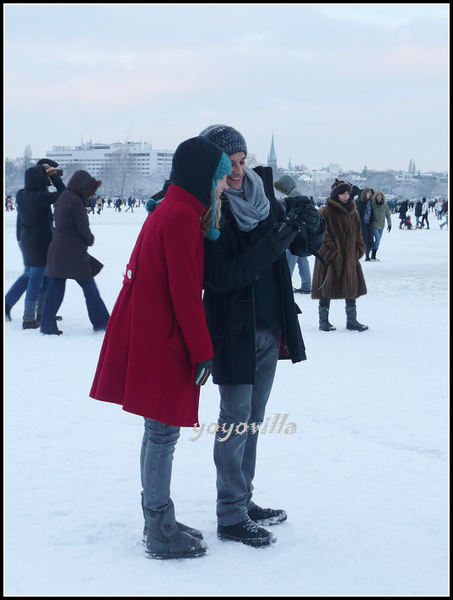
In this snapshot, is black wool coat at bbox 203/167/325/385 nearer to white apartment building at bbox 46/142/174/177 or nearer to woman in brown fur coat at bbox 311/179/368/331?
woman in brown fur coat at bbox 311/179/368/331

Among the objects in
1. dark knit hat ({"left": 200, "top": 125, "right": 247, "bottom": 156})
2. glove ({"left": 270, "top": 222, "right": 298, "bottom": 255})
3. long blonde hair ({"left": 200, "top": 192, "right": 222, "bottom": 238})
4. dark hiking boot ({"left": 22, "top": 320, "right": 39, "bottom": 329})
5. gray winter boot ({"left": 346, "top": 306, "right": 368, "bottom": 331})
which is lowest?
dark hiking boot ({"left": 22, "top": 320, "right": 39, "bottom": 329})

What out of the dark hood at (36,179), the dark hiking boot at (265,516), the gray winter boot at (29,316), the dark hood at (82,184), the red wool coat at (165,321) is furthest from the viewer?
the gray winter boot at (29,316)

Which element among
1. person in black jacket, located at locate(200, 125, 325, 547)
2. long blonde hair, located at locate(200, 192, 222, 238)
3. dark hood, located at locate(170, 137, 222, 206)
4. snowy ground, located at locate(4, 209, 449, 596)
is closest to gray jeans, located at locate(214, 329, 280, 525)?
person in black jacket, located at locate(200, 125, 325, 547)

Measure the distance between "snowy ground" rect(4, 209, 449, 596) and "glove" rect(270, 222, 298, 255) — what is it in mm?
1089

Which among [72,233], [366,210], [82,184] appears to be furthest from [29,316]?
[366,210]

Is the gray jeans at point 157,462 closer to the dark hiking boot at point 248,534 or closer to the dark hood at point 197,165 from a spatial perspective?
the dark hiking boot at point 248,534

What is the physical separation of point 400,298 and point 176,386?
23.8 feet

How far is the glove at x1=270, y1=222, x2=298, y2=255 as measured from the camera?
106 inches

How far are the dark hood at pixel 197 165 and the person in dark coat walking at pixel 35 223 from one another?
455 centimetres

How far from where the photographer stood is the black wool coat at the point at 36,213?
698 centimetres

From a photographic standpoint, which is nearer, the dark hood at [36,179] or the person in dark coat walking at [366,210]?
the dark hood at [36,179]

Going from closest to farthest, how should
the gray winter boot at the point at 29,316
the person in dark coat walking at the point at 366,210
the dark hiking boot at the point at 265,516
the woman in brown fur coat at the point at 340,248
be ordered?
the dark hiking boot at the point at 265,516
the woman in brown fur coat at the point at 340,248
the gray winter boot at the point at 29,316
the person in dark coat walking at the point at 366,210

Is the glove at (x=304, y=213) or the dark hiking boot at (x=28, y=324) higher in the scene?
the glove at (x=304, y=213)

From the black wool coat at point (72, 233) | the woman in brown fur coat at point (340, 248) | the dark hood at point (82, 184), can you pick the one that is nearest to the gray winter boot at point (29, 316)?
the black wool coat at point (72, 233)
